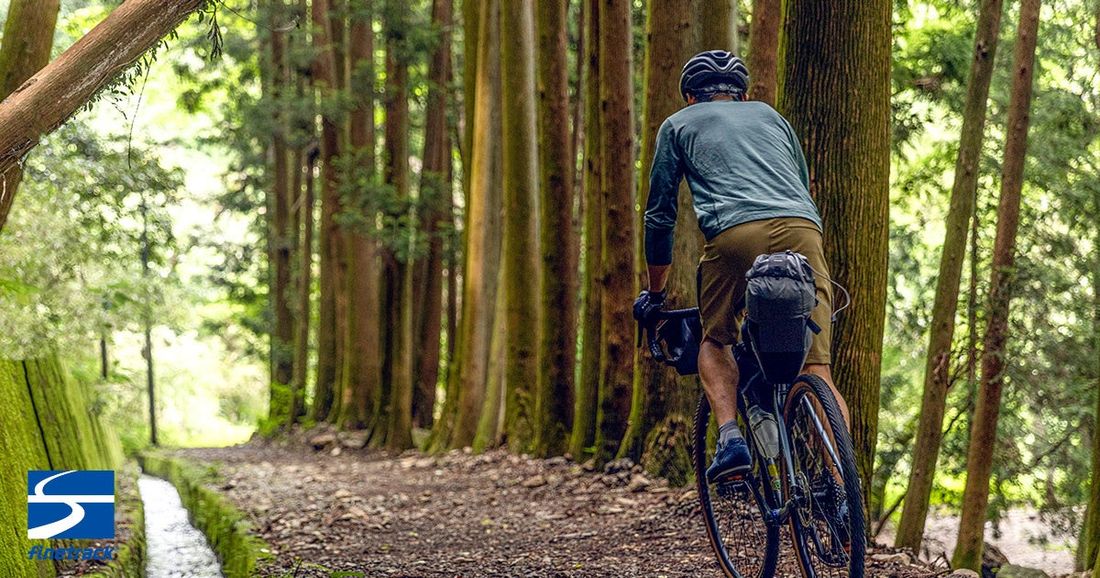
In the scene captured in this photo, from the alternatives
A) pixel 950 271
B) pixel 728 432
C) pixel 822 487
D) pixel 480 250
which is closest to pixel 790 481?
pixel 822 487

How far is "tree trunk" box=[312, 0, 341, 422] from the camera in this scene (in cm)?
2289

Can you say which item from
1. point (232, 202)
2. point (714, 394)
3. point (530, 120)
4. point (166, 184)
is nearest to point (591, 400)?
point (530, 120)

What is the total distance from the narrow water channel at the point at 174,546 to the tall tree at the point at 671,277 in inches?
146

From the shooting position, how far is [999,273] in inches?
518

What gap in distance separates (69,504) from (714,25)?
619 cm

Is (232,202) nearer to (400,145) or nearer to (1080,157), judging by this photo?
(400,145)

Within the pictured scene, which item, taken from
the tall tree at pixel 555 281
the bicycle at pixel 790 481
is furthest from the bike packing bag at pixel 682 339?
the tall tree at pixel 555 281

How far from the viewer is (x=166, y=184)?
12102 mm

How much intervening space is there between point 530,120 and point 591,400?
3829mm

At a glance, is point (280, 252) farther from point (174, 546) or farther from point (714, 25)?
point (714, 25)

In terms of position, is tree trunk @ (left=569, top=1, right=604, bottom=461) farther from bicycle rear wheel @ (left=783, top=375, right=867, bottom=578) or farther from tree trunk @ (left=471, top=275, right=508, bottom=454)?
bicycle rear wheel @ (left=783, top=375, right=867, bottom=578)

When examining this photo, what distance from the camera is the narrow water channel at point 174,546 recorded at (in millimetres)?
9719

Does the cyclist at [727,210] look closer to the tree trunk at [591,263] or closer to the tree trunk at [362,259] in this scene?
the tree trunk at [591,263]

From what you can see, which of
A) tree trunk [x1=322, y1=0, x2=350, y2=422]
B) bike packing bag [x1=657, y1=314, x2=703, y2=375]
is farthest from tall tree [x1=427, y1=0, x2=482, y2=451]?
bike packing bag [x1=657, y1=314, x2=703, y2=375]
